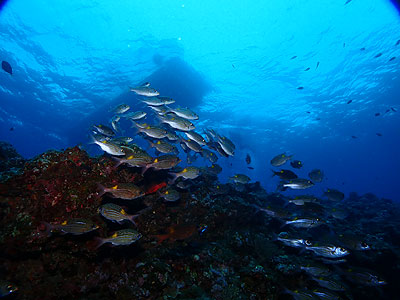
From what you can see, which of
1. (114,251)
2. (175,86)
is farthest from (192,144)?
(175,86)

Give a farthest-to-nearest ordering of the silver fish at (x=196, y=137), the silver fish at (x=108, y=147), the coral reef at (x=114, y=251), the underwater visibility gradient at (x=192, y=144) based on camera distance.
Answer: the silver fish at (x=196, y=137) → the silver fish at (x=108, y=147) → the underwater visibility gradient at (x=192, y=144) → the coral reef at (x=114, y=251)

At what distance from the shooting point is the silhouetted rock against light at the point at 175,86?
27594 mm

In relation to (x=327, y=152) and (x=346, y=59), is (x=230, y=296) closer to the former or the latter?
(x=346, y=59)

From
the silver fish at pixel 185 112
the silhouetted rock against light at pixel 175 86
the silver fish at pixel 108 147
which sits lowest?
the silver fish at pixel 108 147

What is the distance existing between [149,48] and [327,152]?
56938 millimetres

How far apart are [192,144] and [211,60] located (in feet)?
76.2

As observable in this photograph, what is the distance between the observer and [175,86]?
2931 centimetres

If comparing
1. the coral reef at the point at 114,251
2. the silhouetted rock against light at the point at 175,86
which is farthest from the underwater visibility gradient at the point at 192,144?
the silhouetted rock against light at the point at 175,86

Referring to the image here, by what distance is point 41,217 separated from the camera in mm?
3941

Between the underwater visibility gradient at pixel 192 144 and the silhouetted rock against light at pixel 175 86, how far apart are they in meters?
0.21

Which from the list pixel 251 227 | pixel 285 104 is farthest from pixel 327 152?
pixel 251 227

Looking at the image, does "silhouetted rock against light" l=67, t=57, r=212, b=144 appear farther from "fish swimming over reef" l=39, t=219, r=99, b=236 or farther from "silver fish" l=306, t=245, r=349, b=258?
"fish swimming over reef" l=39, t=219, r=99, b=236

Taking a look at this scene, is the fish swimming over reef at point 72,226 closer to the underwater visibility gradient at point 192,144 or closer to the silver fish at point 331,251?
the underwater visibility gradient at point 192,144

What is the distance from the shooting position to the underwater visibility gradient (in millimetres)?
4234
